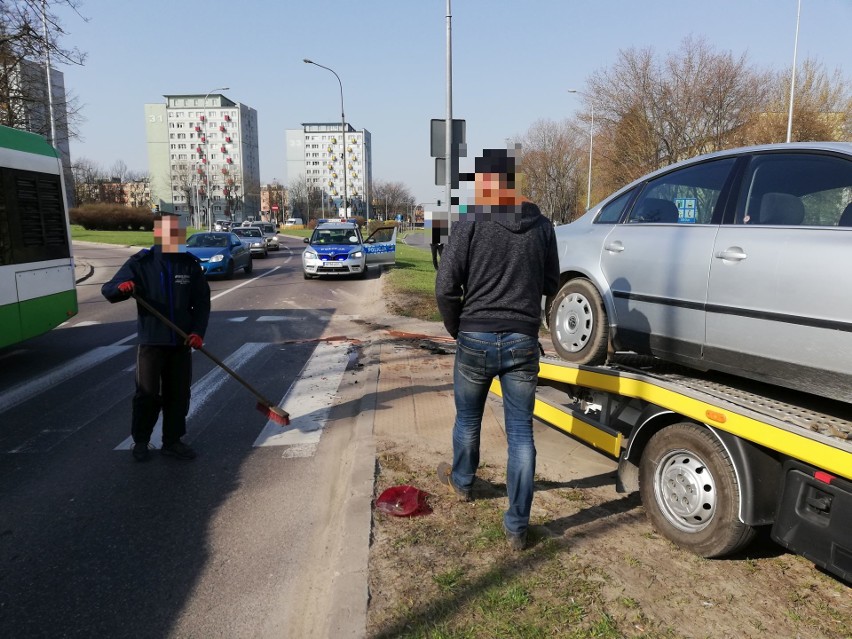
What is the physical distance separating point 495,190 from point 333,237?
18.2 meters

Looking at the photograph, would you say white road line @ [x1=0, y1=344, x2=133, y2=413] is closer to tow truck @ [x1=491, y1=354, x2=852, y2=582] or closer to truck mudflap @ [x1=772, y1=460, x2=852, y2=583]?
tow truck @ [x1=491, y1=354, x2=852, y2=582]

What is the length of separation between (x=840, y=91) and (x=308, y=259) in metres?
30.0

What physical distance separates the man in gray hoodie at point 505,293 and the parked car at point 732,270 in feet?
3.50

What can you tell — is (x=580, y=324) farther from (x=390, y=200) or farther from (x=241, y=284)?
(x=390, y=200)

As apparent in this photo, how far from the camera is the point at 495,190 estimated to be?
315 centimetres

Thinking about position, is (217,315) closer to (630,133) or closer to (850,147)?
(850,147)

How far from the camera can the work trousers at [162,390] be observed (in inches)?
184

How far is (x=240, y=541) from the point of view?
3.60 meters

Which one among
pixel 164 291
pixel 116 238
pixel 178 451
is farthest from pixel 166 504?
pixel 116 238

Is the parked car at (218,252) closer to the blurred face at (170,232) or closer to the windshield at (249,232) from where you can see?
the windshield at (249,232)

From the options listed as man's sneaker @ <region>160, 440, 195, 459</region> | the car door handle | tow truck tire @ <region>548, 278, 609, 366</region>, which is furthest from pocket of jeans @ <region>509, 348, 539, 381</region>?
man's sneaker @ <region>160, 440, 195, 459</region>

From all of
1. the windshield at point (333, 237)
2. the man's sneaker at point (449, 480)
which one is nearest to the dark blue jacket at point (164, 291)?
the man's sneaker at point (449, 480)

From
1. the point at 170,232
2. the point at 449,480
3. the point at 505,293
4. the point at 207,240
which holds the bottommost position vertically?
the point at 449,480

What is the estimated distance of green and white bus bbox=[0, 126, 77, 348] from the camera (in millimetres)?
7277
